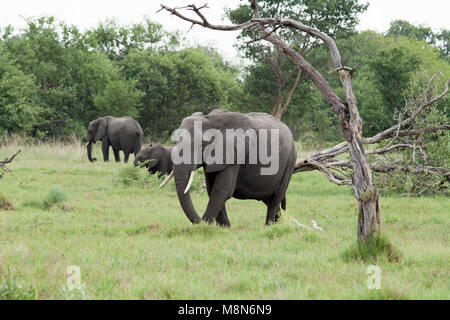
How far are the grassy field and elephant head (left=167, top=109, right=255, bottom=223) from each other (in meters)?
0.62

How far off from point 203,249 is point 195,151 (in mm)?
2250

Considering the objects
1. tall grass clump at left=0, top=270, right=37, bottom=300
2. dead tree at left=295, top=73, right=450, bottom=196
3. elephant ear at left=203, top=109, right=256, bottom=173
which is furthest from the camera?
dead tree at left=295, top=73, right=450, bottom=196

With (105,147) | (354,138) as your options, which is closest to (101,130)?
(105,147)

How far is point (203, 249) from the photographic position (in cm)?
748

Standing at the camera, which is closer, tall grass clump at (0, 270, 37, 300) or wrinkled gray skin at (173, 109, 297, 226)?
tall grass clump at (0, 270, 37, 300)

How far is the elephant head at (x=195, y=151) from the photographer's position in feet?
30.1

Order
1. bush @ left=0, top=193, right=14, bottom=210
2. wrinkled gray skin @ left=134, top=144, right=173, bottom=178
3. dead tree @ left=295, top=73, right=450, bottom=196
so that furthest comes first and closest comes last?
1. wrinkled gray skin @ left=134, top=144, right=173, bottom=178
2. bush @ left=0, top=193, right=14, bottom=210
3. dead tree @ left=295, top=73, right=450, bottom=196

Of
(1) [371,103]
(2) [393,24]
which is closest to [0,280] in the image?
(1) [371,103]

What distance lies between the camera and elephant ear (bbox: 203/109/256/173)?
9399mm

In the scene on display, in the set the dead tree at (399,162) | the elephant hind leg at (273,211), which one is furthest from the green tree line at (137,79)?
the elephant hind leg at (273,211)

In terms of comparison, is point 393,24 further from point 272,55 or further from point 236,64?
point 272,55

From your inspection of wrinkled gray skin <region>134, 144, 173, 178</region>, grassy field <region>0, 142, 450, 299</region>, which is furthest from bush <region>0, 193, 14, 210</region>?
wrinkled gray skin <region>134, 144, 173, 178</region>

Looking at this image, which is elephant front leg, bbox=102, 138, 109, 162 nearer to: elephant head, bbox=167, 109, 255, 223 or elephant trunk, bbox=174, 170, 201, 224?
elephant head, bbox=167, 109, 255, 223

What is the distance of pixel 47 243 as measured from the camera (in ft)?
26.1
